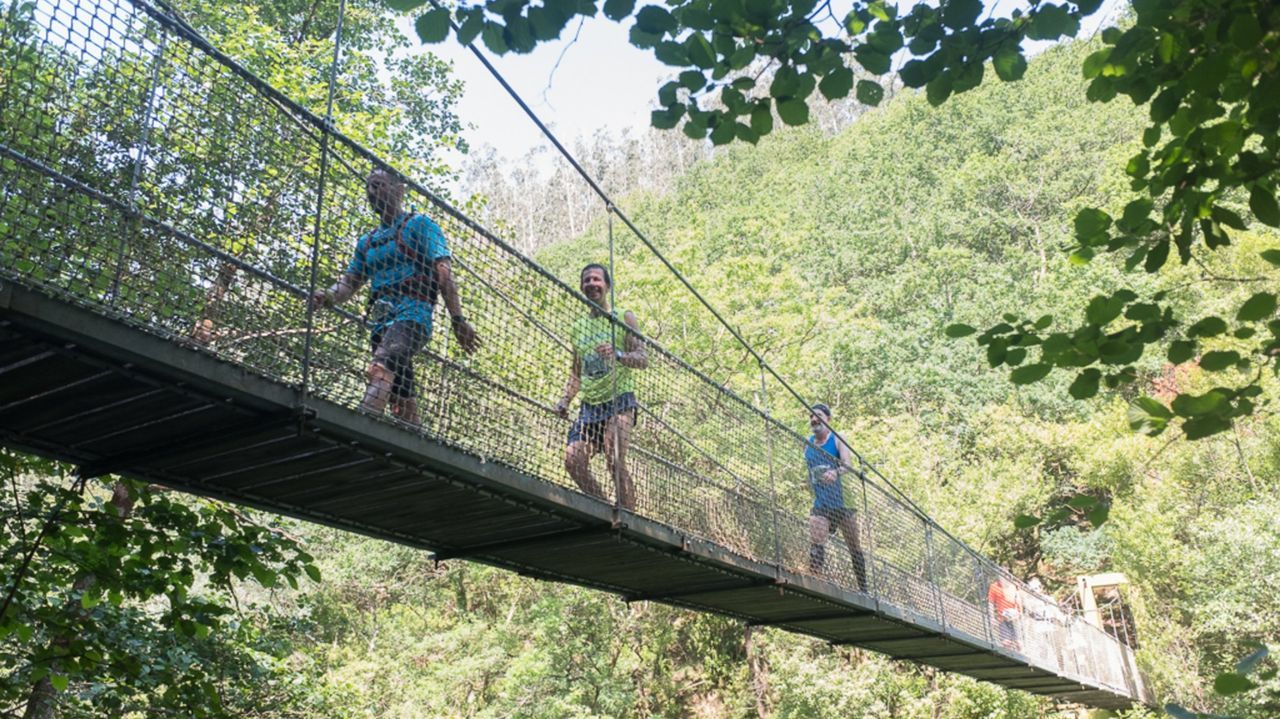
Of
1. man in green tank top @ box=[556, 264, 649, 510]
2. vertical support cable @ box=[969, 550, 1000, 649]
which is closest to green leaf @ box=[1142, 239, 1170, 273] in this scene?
man in green tank top @ box=[556, 264, 649, 510]

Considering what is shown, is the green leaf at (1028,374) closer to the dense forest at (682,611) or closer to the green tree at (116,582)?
the dense forest at (682,611)

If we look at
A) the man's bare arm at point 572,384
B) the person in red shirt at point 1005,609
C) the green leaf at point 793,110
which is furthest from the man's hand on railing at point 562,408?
the person in red shirt at point 1005,609

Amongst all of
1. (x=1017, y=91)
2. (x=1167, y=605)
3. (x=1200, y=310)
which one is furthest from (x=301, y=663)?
(x=1017, y=91)

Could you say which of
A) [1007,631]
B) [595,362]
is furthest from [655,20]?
[1007,631]

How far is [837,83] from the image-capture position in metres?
1.93

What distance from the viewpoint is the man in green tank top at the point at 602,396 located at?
2973 mm

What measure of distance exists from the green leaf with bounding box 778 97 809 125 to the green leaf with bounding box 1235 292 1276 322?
2.71ft

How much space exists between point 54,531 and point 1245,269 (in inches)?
613

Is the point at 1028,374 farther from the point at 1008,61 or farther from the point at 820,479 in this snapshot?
the point at 820,479

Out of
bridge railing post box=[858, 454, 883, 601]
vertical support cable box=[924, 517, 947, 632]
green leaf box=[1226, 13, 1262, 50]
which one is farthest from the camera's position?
vertical support cable box=[924, 517, 947, 632]

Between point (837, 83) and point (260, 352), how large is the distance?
47.1 inches

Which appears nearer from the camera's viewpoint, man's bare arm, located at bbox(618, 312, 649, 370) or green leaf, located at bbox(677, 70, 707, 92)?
green leaf, located at bbox(677, 70, 707, 92)

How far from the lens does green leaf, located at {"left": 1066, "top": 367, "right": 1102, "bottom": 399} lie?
1807mm

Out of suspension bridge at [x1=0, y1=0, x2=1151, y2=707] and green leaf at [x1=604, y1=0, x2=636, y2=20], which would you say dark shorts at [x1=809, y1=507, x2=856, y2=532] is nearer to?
suspension bridge at [x1=0, y1=0, x2=1151, y2=707]
